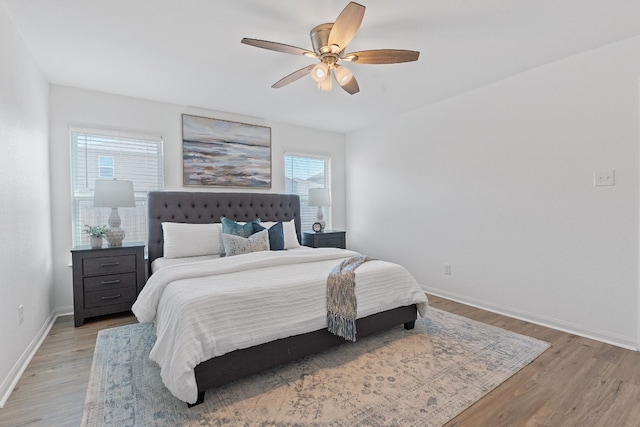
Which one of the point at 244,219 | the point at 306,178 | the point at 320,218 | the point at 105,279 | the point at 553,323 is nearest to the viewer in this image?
the point at 553,323

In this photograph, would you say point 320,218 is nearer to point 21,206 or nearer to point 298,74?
point 298,74

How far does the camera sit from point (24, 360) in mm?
2166

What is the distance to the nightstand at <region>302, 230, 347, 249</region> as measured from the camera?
14.3 ft

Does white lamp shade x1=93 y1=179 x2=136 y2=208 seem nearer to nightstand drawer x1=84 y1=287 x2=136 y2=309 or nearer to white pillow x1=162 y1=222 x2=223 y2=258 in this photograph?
white pillow x1=162 y1=222 x2=223 y2=258

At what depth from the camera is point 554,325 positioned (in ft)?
9.19

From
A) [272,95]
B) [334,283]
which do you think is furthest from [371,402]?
[272,95]

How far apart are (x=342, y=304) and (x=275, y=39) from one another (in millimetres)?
2075

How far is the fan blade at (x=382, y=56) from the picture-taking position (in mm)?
2061

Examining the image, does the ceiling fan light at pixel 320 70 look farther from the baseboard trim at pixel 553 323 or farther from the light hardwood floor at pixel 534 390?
the baseboard trim at pixel 553 323

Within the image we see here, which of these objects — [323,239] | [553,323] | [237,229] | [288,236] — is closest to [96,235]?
[237,229]

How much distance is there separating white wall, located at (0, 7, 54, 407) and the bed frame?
3.24 feet

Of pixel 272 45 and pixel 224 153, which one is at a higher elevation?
pixel 272 45

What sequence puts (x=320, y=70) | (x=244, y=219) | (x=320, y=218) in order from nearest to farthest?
1. (x=320, y=70)
2. (x=244, y=219)
3. (x=320, y=218)

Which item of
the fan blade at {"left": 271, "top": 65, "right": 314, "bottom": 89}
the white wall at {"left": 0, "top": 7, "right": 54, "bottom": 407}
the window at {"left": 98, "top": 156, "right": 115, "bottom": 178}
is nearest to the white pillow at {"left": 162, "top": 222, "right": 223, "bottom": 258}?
the window at {"left": 98, "top": 156, "right": 115, "bottom": 178}
